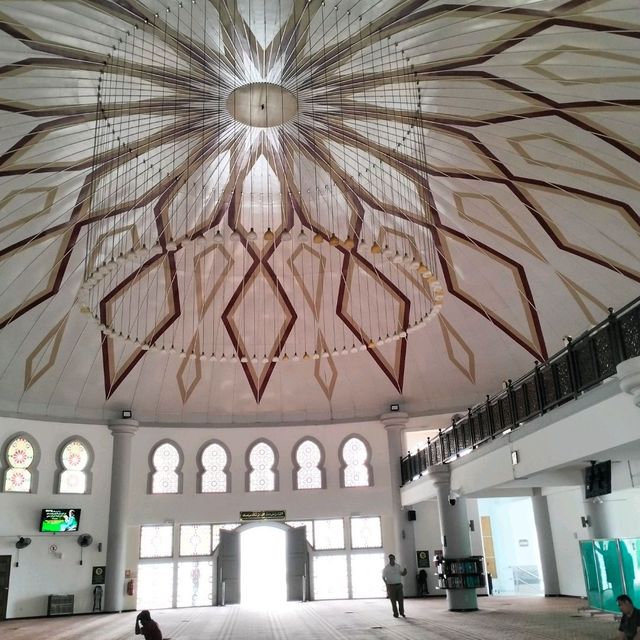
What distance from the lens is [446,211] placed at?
16.8 m

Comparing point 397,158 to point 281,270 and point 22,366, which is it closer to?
point 281,270

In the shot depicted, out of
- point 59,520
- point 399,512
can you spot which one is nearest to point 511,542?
point 399,512

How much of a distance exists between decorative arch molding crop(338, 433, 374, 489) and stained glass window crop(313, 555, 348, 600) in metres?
2.23

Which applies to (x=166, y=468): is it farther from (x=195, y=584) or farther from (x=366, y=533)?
(x=366, y=533)

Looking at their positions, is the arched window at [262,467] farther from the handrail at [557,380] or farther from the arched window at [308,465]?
the handrail at [557,380]

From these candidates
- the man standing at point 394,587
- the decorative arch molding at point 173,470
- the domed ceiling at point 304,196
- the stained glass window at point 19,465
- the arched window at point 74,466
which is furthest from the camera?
the decorative arch molding at point 173,470

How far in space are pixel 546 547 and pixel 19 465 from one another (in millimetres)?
15132

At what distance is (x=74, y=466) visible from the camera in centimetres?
2080

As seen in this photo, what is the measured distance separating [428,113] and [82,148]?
22.4 ft

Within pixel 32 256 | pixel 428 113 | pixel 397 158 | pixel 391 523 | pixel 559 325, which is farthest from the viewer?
pixel 391 523

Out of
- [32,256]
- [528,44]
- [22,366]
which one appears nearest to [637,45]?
[528,44]

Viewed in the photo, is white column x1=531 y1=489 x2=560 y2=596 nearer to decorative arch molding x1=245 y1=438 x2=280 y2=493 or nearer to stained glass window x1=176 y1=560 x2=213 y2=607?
decorative arch molding x1=245 y1=438 x2=280 y2=493

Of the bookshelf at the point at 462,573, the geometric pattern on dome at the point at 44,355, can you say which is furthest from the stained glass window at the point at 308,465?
the geometric pattern on dome at the point at 44,355

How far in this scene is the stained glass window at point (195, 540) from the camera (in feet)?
69.2
